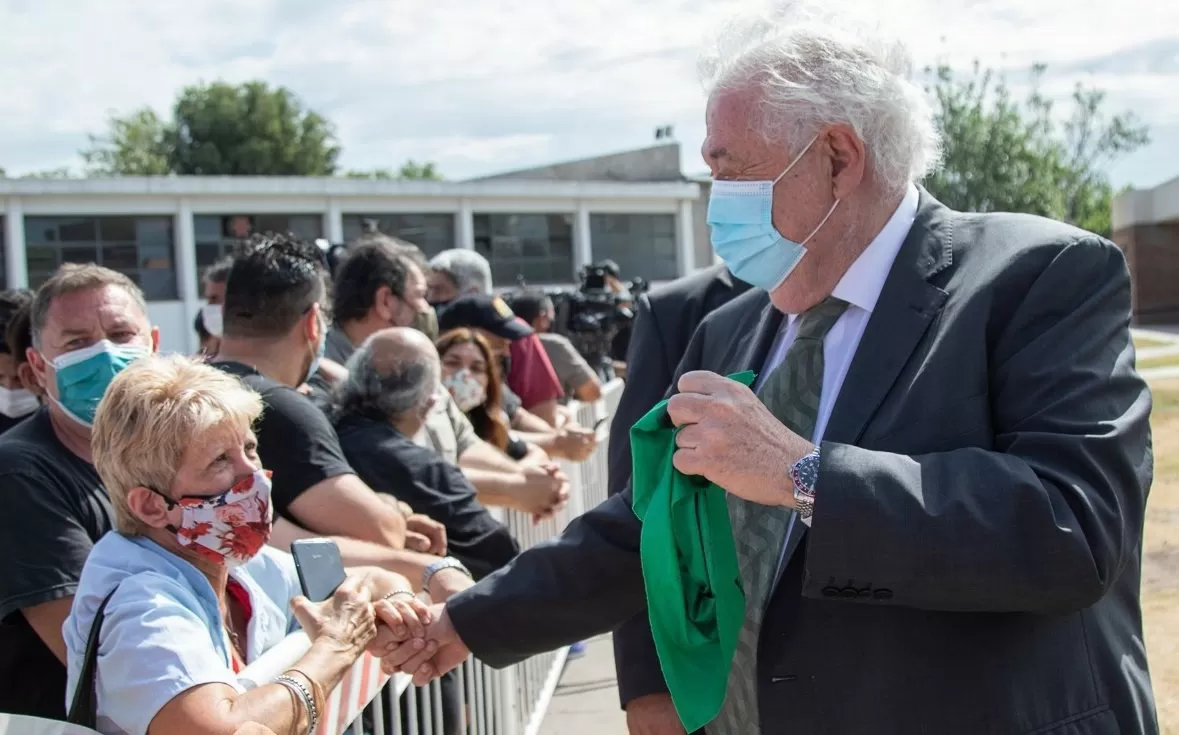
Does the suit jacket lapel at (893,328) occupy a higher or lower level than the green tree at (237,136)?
lower

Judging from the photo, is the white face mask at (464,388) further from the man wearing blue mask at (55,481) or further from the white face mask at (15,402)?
the man wearing blue mask at (55,481)

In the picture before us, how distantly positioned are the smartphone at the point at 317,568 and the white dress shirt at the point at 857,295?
43.0 inches

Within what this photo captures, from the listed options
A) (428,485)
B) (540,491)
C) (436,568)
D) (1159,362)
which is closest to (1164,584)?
(540,491)

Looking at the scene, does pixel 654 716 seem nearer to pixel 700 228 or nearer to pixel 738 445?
pixel 738 445

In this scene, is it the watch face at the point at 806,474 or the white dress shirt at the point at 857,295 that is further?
the white dress shirt at the point at 857,295

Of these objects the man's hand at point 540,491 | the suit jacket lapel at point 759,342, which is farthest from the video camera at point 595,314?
the suit jacket lapel at point 759,342

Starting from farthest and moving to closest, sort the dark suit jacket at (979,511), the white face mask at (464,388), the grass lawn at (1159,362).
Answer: the grass lawn at (1159,362)
the white face mask at (464,388)
the dark suit jacket at (979,511)

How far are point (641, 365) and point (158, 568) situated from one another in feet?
4.60

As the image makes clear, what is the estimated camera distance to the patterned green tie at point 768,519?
2.04 metres

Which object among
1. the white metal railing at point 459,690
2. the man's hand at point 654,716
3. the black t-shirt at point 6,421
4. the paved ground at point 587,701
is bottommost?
the paved ground at point 587,701

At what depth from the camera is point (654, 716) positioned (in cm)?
244

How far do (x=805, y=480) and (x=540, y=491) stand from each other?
332 centimetres

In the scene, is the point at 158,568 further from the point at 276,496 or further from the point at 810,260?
the point at 810,260

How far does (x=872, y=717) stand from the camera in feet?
6.03
